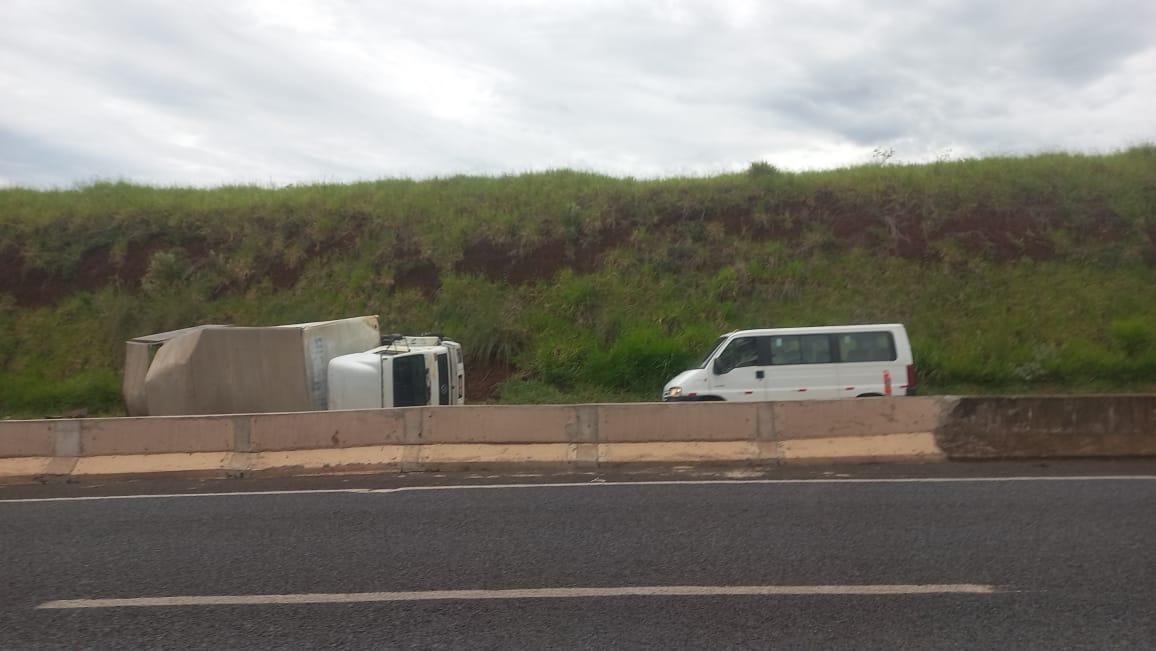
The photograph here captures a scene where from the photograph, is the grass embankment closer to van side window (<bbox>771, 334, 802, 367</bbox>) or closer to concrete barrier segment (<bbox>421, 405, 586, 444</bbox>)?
van side window (<bbox>771, 334, 802, 367</bbox>)

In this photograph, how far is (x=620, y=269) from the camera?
21.9 metres

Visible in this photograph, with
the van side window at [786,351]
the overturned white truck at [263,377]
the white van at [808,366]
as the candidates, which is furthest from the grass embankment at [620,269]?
the overturned white truck at [263,377]

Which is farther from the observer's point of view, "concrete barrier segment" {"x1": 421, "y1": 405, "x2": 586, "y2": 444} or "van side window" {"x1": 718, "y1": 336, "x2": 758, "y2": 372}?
"van side window" {"x1": 718, "y1": 336, "x2": 758, "y2": 372}

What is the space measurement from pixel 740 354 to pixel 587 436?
5.17m

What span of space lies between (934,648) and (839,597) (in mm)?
781

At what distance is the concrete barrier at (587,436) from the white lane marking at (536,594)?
4245mm

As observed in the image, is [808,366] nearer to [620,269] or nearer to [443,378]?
[443,378]

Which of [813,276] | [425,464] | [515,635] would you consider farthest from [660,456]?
[813,276]

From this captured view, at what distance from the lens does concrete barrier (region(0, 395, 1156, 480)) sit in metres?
9.26

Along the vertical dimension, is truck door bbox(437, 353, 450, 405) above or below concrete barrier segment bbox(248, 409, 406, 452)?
above

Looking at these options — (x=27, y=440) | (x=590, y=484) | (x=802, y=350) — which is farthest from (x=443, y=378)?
(x=802, y=350)

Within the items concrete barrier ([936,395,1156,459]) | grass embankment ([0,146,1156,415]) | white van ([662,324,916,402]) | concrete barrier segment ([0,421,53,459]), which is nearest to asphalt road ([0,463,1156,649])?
concrete barrier ([936,395,1156,459])

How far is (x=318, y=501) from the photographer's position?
8039mm

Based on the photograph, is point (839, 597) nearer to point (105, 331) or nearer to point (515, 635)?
point (515, 635)
